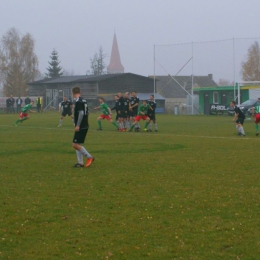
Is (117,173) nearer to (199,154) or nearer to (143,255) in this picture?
(199,154)

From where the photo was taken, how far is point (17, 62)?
9038 centimetres

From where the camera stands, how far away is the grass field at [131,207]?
264 inches

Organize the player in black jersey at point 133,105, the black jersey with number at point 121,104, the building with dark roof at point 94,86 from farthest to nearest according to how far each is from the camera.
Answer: the building with dark roof at point 94,86 < the player in black jersey at point 133,105 < the black jersey with number at point 121,104

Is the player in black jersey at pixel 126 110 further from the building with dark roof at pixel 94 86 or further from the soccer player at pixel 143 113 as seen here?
the building with dark roof at pixel 94 86

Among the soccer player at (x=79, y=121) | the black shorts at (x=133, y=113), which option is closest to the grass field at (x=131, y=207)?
the soccer player at (x=79, y=121)

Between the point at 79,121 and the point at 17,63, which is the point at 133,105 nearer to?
the point at 79,121

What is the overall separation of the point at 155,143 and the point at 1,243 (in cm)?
1412

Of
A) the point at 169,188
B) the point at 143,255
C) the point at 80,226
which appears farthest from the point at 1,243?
the point at 169,188

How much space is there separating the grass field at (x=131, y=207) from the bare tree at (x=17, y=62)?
250 ft

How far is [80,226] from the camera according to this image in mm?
7703

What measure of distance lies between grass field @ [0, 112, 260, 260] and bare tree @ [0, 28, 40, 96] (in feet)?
250

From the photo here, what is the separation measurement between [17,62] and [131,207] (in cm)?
8420

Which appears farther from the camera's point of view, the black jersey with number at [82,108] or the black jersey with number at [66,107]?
the black jersey with number at [66,107]

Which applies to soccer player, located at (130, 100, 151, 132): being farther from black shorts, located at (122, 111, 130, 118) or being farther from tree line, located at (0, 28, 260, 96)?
tree line, located at (0, 28, 260, 96)
